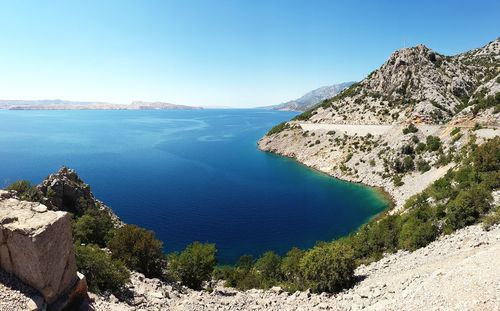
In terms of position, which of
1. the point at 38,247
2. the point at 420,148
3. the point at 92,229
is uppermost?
the point at 38,247

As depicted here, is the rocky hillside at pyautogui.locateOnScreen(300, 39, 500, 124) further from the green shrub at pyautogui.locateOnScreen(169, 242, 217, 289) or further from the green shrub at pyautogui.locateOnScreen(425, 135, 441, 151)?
the green shrub at pyautogui.locateOnScreen(169, 242, 217, 289)

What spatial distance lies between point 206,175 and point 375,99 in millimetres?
71453

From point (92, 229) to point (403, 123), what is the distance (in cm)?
7985

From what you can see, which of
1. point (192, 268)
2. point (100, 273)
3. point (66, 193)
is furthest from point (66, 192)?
point (100, 273)

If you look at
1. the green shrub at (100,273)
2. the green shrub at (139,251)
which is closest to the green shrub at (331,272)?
the green shrub at (139,251)

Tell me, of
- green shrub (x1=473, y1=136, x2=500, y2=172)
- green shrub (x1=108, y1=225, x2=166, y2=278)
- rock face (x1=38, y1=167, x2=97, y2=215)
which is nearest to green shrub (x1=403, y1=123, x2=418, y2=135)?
green shrub (x1=473, y1=136, x2=500, y2=172)

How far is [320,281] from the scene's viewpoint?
2547 cm

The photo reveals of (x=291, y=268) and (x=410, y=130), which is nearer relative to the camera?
(x=291, y=268)

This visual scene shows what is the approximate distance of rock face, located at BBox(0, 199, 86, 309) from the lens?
1505 cm

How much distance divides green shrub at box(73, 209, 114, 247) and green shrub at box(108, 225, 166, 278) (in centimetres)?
663

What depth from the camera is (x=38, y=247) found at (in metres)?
14.9

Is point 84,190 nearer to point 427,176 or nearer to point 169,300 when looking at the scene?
point 169,300

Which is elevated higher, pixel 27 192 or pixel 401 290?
pixel 27 192

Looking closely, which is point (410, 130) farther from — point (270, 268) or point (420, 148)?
point (270, 268)
